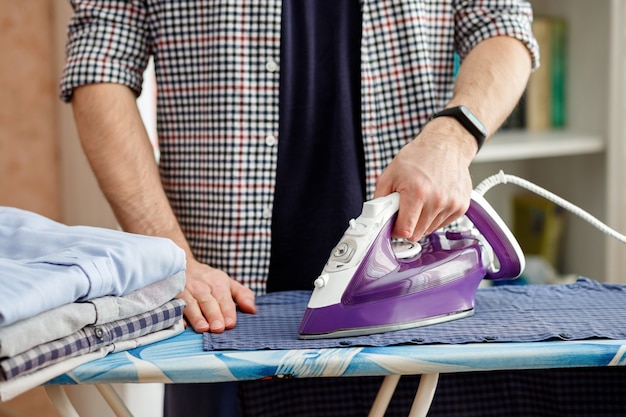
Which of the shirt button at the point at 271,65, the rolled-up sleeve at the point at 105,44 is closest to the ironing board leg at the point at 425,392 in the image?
the shirt button at the point at 271,65

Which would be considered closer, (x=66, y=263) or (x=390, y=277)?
(x=66, y=263)

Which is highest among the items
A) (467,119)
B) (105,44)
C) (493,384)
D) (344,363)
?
(105,44)

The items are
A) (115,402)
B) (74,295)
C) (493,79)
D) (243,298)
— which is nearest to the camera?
(74,295)

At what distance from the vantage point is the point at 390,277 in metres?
0.96

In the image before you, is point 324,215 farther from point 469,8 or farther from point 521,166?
point 521,166

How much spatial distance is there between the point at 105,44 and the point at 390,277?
2.00ft

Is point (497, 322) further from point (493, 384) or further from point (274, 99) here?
point (274, 99)

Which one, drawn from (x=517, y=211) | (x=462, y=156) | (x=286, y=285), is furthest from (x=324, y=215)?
(x=517, y=211)

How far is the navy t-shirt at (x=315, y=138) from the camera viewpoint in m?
1.27

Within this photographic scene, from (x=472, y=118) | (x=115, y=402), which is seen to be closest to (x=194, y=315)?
(x=115, y=402)

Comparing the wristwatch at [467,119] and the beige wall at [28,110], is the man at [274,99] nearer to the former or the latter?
the wristwatch at [467,119]

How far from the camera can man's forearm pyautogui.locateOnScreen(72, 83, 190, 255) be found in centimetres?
122

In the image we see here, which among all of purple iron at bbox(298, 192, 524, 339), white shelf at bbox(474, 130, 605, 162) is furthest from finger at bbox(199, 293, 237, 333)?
white shelf at bbox(474, 130, 605, 162)

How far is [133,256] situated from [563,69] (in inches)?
72.0
